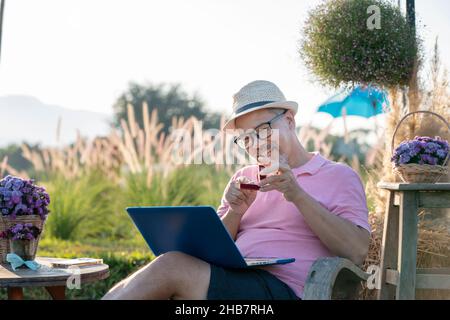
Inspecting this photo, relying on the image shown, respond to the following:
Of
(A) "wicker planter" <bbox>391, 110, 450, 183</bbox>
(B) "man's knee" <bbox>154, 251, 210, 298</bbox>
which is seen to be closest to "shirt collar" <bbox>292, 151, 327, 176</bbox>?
(B) "man's knee" <bbox>154, 251, 210, 298</bbox>

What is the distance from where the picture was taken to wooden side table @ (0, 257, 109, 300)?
2979mm

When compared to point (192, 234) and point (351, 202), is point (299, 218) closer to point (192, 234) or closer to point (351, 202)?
point (351, 202)

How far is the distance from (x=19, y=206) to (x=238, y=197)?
1010 mm

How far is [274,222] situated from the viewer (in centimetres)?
304

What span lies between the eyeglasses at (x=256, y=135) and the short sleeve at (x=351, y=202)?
0.34 m

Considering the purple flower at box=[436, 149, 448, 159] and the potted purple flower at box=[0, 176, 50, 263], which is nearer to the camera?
the potted purple flower at box=[0, 176, 50, 263]

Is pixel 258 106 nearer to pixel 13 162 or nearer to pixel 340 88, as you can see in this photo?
pixel 340 88

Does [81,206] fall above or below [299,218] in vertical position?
below

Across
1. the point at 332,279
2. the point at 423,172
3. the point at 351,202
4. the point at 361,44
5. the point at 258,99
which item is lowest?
the point at 332,279

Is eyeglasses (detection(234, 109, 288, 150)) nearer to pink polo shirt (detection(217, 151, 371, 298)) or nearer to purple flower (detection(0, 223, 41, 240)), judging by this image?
Answer: pink polo shirt (detection(217, 151, 371, 298))

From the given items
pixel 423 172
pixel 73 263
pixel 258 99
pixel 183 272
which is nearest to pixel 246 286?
pixel 183 272

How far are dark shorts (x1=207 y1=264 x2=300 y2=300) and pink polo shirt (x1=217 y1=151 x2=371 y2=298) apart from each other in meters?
0.08
